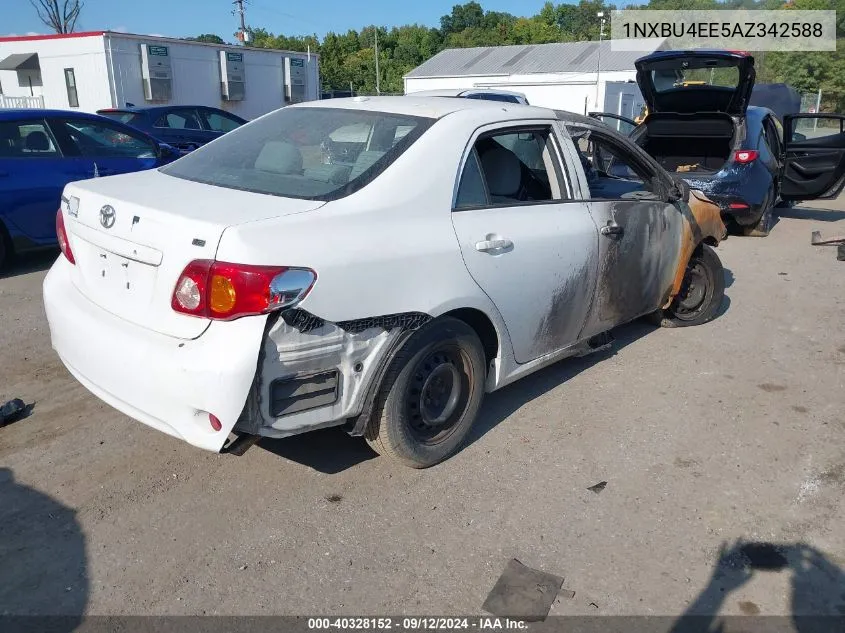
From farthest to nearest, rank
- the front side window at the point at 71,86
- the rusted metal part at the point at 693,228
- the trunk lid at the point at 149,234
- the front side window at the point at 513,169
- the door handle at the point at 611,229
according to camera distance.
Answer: the front side window at the point at 71,86 < the rusted metal part at the point at 693,228 < the door handle at the point at 611,229 < the front side window at the point at 513,169 < the trunk lid at the point at 149,234

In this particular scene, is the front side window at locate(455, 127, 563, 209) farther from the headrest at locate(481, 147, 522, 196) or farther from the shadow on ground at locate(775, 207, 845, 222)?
the shadow on ground at locate(775, 207, 845, 222)

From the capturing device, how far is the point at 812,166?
9.93 meters

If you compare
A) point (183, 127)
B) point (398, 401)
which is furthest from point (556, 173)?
point (183, 127)

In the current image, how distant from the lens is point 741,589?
108 inches

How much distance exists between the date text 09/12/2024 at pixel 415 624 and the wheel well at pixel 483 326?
4.49ft

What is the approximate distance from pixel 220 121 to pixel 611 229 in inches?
419

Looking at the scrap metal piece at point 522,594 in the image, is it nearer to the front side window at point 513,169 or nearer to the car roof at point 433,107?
the front side window at point 513,169

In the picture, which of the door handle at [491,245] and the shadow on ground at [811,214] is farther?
the shadow on ground at [811,214]

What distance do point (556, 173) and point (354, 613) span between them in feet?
8.60

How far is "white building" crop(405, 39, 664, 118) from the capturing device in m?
32.2

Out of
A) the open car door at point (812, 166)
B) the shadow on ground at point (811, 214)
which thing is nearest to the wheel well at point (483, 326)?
the open car door at point (812, 166)

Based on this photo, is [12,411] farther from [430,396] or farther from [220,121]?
[220,121]

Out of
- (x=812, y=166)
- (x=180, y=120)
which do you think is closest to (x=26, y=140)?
(x=180, y=120)

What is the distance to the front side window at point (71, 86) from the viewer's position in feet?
71.6
